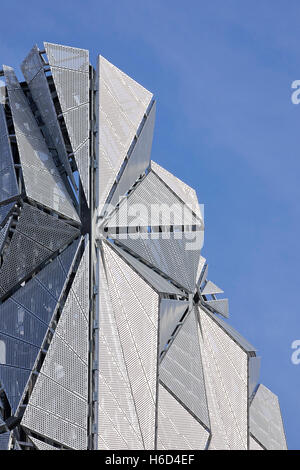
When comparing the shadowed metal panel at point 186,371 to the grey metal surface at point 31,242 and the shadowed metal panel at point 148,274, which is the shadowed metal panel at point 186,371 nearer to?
the shadowed metal panel at point 148,274

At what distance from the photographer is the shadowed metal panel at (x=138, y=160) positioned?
3759cm

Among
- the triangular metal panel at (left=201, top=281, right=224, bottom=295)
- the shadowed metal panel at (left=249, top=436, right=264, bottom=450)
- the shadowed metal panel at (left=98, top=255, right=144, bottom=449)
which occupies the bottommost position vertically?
the shadowed metal panel at (left=249, top=436, right=264, bottom=450)

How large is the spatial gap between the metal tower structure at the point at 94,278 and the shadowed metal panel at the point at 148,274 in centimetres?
11

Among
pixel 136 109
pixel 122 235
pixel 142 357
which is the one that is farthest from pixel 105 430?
pixel 136 109

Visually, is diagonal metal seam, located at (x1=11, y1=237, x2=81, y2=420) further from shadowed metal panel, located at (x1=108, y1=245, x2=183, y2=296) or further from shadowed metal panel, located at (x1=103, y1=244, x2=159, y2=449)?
shadowed metal panel, located at (x1=108, y1=245, x2=183, y2=296)

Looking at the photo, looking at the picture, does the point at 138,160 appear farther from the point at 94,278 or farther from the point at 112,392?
the point at 112,392

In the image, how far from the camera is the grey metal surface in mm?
35594

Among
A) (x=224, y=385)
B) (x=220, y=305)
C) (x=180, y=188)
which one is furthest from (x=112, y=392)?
(x=220, y=305)

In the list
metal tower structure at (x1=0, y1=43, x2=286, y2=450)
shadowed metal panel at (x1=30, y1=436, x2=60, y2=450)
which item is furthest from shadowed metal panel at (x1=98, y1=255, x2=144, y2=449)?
shadowed metal panel at (x1=30, y1=436, x2=60, y2=450)

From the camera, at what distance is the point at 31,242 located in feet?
118

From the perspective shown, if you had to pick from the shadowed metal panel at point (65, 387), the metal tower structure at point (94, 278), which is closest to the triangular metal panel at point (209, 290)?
the metal tower structure at point (94, 278)

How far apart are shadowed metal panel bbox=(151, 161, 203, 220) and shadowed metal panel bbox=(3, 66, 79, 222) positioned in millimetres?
7065

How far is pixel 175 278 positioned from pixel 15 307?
8768 millimetres

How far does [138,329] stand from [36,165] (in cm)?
750
